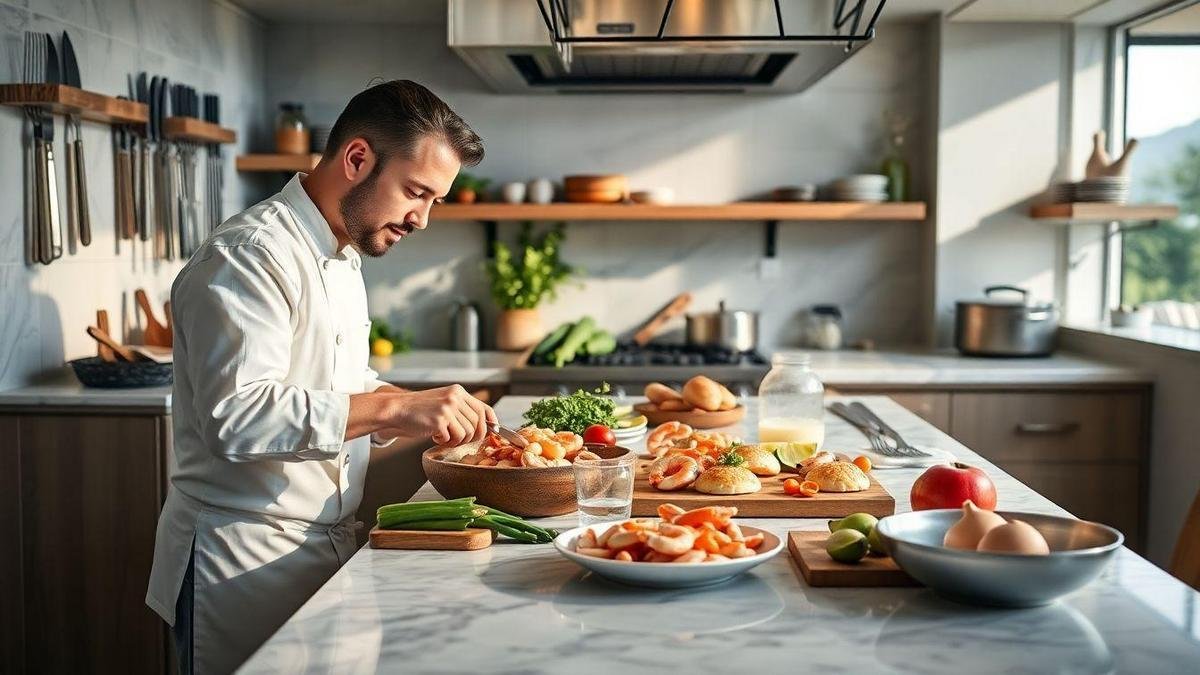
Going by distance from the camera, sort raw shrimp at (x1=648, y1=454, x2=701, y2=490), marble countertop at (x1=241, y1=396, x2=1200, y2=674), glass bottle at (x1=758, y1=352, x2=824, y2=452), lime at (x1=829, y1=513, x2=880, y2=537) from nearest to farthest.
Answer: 1. marble countertop at (x1=241, y1=396, x2=1200, y2=674)
2. lime at (x1=829, y1=513, x2=880, y2=537)
3. raw shrimp at (x1=648, y1=454, x2=701, y2=490)
4. glass bottle at (x1=758, y1=352, x2=824, y2=452)

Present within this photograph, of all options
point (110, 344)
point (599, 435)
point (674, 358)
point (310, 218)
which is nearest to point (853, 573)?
point (599, 435)

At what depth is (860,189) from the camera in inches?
176

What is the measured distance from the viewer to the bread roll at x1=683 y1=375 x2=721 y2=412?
8.65 feet

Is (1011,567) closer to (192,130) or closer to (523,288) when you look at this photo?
(192,130)

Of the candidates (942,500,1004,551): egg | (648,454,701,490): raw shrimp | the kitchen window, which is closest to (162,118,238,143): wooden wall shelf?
(648,454,701,490): raw shrimp

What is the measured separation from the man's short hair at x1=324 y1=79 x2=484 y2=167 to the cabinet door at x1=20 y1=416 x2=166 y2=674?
1.50 meters

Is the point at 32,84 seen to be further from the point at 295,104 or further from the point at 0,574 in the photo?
the point at 295,104

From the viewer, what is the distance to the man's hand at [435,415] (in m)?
1.72

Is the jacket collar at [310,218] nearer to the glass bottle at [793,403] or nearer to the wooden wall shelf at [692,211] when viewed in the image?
the glass bottle at [793,403]

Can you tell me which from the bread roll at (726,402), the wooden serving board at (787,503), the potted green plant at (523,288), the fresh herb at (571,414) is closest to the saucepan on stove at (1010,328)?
the potted green plant at (523,288)

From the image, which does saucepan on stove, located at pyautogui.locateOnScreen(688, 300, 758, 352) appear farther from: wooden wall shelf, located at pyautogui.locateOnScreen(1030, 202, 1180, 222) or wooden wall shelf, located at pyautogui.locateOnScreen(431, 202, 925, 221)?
wooden wall shelf, located at pyautogui.locateOnScreen(1030, 202, 1180, 222)

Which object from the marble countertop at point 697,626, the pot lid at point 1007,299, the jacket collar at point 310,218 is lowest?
the marble countertop at point 697,626

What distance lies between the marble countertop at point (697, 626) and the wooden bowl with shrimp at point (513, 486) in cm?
19

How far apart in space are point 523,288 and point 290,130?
1.08 meters
